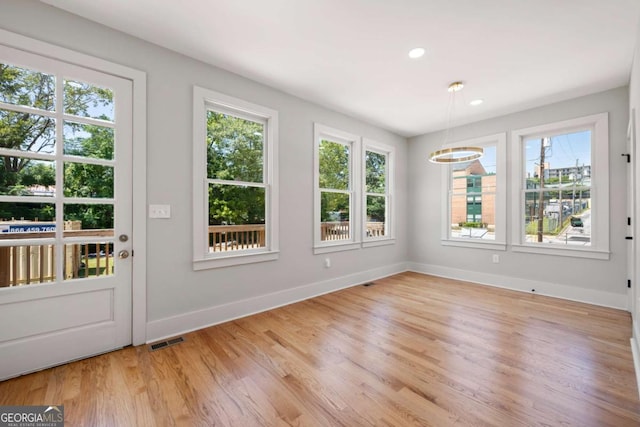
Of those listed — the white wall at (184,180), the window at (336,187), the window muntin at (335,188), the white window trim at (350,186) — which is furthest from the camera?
the window muntin at (335,188)

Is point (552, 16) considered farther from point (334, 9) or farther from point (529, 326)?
point (529, 326)

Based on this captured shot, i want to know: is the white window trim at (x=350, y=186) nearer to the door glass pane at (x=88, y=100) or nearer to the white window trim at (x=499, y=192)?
the white window trim at (x=499, y=192)

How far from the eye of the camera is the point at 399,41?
102 inches

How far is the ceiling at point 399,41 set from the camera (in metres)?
2.17

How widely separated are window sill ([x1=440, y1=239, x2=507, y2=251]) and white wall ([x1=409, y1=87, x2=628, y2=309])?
0.08 meters

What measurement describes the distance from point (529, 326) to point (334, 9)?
143 inches

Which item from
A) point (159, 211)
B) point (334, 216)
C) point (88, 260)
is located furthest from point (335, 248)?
point (88, 260)

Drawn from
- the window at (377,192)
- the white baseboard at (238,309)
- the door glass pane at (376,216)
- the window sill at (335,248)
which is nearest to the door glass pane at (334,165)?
the window at (377,192)

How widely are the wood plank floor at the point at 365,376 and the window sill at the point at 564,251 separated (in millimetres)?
798

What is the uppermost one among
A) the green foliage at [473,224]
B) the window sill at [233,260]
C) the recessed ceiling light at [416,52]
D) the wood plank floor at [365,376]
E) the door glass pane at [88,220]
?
the recessed ceiling light at [416,52]

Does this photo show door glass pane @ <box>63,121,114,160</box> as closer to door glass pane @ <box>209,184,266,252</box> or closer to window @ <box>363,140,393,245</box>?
door glass pane @ <box>209,184,266,252</box>

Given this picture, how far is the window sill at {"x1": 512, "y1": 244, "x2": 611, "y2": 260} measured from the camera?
3.62m

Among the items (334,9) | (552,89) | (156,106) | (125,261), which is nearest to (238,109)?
(156,106)

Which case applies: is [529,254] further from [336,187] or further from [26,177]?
[26,177]
